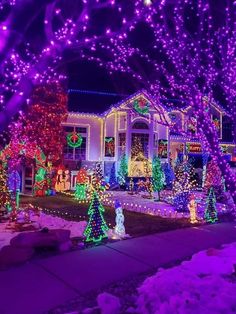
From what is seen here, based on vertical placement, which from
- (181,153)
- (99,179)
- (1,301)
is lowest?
(1,301)

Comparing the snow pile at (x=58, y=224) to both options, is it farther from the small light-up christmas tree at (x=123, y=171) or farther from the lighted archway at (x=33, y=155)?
the small light-up christmas tree at (x=123, y=171)

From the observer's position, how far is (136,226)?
425 inches

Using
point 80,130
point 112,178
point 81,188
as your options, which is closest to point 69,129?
point 80,130

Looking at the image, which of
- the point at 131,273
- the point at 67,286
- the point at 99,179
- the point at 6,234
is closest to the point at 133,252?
the point at 131,273

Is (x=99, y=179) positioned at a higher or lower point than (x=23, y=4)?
lower

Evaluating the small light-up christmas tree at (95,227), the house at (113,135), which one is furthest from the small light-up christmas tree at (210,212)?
the house at (113,135)

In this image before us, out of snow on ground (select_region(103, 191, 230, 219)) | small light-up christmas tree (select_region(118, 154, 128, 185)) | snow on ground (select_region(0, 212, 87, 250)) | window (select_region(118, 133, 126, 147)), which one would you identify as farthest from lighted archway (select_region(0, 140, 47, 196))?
window (select_region(118, 133, 126, 147))

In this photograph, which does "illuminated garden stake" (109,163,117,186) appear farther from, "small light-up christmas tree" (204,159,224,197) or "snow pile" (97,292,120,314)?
"snow pile" (97,292,120,314)

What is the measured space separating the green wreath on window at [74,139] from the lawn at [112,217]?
7.20 meters

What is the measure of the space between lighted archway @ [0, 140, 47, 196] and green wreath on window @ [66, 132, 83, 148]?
549 cm

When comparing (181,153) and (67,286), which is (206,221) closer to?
(67,286)

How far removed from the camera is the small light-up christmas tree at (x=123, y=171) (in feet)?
76.7

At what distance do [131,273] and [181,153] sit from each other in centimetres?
2300

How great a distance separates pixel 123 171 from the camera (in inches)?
931
